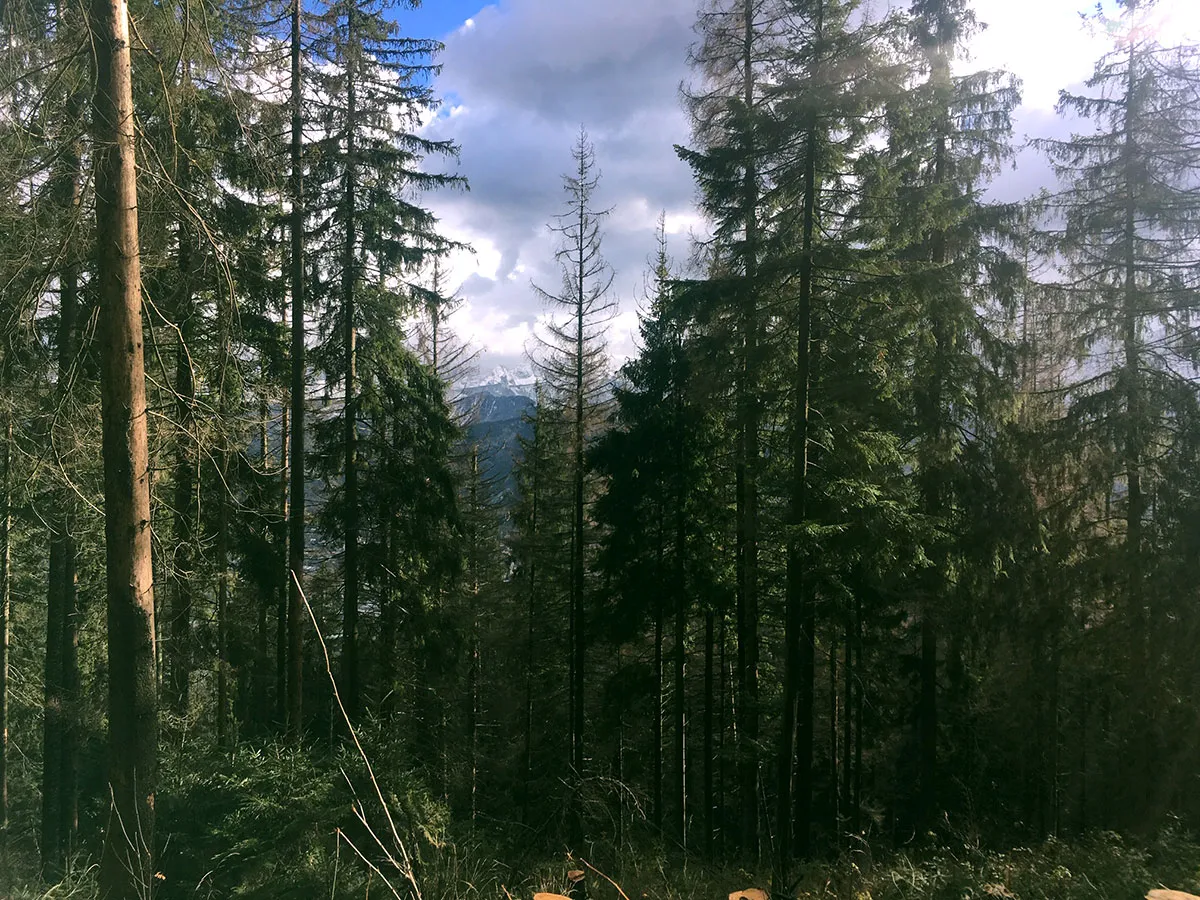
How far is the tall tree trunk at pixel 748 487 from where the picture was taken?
977 cm

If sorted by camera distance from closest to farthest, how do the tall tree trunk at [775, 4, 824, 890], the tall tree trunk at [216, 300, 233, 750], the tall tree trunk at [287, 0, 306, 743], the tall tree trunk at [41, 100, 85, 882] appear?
the tall tree trunk at [775, 4, 824, 890], the tall tree trunk at [287, 0, 306, 743], the tall tree trunk at [216, 300, 233, 750], the tall tree trunk at [41, 100, 85, 882]

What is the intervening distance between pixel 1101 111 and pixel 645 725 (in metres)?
17.8

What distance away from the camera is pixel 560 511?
780 inches

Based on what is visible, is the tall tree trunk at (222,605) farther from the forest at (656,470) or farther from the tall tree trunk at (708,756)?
the tall tree trunk at (708,756)

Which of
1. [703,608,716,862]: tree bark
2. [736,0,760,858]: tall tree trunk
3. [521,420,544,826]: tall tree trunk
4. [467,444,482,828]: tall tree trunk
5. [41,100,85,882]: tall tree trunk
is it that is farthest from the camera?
[467,444,482,828]: tall tree trunk

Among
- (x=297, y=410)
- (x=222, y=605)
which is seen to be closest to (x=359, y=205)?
(x=297, y=410)

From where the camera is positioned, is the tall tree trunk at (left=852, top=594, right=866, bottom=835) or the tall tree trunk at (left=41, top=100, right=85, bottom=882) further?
the tall tree trunk at (left=852, top=594, right=866, bottom=835)

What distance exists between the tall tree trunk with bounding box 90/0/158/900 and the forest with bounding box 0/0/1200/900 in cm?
3

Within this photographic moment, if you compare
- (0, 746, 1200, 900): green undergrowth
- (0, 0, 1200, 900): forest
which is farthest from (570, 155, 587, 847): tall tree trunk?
(0, 746, 1200, 900): green undergrowth

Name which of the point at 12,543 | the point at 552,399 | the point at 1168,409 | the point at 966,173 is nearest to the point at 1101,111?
the point at 966,173

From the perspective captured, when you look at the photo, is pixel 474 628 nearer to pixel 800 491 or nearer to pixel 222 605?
pixel 222 605

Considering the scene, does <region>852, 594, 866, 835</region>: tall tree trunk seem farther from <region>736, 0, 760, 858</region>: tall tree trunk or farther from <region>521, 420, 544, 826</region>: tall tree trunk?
<region>521, 420, 544, 826</region>: tall tree trunk

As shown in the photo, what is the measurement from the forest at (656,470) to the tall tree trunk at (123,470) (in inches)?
1.1

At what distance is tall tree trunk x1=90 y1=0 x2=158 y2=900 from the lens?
4.95m
